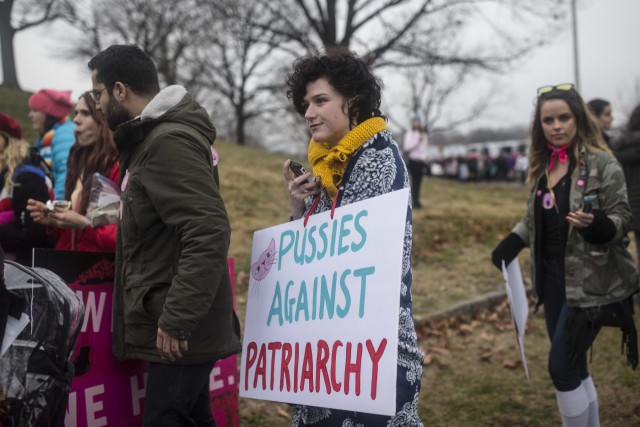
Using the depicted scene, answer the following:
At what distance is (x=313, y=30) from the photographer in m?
16.7

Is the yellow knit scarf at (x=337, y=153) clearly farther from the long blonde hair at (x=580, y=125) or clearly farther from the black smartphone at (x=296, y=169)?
the long blonde hair at (x=580, y=125)

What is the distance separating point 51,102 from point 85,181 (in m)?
2.01

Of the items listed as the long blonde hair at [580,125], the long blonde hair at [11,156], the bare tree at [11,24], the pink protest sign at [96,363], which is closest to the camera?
the pink protest sign at [96,363]

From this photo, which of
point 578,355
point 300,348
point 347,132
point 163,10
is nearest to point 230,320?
point 300,348

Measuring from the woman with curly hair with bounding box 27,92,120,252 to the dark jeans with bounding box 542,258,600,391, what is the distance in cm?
227

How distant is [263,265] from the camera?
104 inches

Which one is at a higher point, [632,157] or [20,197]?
[632,157]

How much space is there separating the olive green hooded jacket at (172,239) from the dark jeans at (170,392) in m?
0.05

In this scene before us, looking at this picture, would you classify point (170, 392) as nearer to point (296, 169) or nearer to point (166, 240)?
point (166, 240)

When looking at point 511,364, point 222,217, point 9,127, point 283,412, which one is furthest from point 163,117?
point 511,364

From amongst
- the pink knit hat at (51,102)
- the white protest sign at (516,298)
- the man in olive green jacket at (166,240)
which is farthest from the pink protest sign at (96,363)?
the pink knit hat at (51,102)

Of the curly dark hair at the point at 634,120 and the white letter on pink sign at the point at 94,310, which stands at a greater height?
the curly dark hair at the point at 634,120

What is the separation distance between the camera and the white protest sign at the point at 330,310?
2.05 m

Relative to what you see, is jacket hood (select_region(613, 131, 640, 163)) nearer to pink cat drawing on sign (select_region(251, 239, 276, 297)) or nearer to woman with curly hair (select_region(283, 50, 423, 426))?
woman with curly hair (select_region(283, 50, 423, 426))
